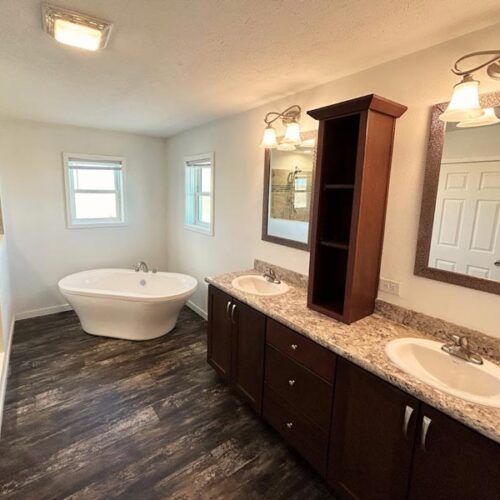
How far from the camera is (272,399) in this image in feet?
6.73

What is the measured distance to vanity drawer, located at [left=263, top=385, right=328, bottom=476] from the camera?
1.71 meters

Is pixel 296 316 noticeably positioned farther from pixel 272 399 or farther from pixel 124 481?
pixel 124 481

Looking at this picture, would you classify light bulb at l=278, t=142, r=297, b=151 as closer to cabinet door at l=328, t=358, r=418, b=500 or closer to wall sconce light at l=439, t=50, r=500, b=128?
wall sconce light at l=439, t=50, r=500, b=128

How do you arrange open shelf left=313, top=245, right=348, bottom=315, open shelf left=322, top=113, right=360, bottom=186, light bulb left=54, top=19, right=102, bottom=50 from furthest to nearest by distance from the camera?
open shelf left=313, top=245, right=348, bottom=315, open shelf left=322, top=113, right=360, bottom=186, light bulb left=54, top=19, right=102, bottom=50

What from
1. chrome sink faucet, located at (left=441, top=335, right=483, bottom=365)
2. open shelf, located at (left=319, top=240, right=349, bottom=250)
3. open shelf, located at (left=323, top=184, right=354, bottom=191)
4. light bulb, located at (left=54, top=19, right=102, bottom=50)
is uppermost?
light bulb, located at (left=54, top=19, right=102, bottom=50)

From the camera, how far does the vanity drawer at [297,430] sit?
171 cm

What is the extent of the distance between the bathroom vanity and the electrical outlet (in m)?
0.18

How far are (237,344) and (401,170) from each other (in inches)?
63.9

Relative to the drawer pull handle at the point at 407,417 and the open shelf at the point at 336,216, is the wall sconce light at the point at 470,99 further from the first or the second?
the drawer pull handle at the point at 407,417

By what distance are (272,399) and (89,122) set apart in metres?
3.56

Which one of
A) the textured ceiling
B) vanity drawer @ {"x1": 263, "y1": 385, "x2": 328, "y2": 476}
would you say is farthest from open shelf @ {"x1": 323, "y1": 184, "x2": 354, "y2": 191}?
vanity drawer @ {"x1": 263, "y1": 385, "x2": 328, "y2": 476}

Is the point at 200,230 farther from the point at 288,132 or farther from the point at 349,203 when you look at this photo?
the point at 349,203

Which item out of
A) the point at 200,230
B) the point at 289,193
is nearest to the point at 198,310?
the point at 200,230

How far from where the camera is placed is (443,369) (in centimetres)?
151
